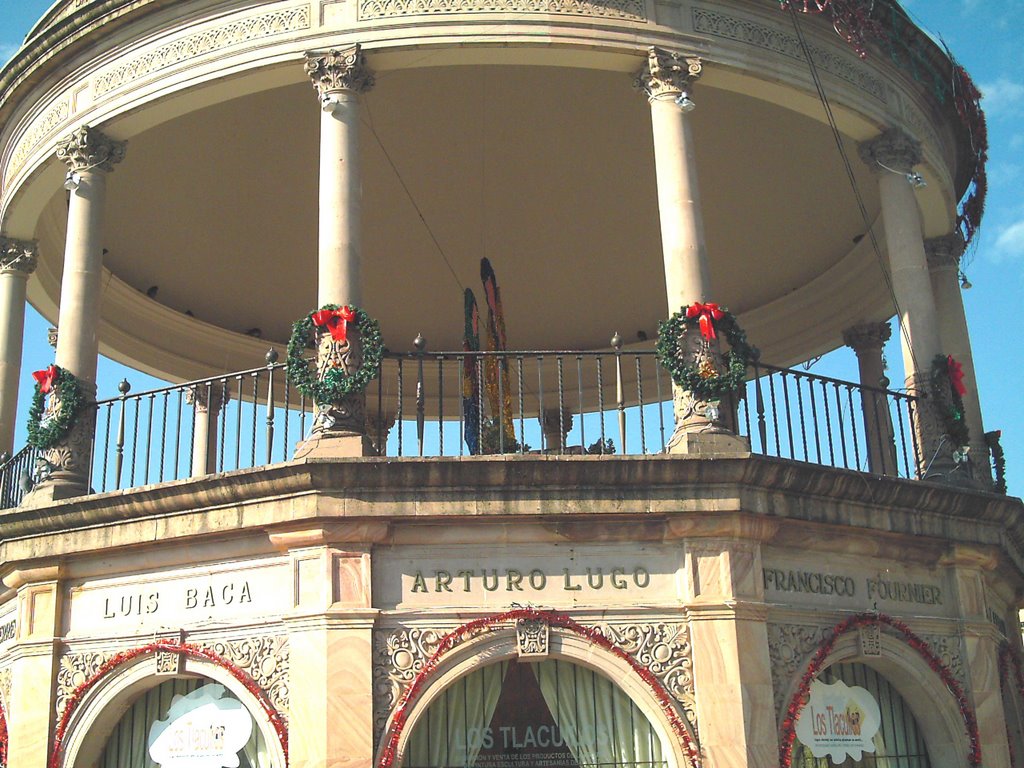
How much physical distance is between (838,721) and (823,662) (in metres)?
0.93

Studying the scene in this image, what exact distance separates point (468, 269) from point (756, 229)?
17.6 ft

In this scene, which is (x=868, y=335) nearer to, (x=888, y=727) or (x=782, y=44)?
(x=782, y=44)

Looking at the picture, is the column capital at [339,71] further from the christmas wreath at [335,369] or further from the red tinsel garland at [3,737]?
the red tinsel garland at [3,737]

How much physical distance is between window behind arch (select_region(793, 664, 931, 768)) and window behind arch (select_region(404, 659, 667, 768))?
8.45 ft

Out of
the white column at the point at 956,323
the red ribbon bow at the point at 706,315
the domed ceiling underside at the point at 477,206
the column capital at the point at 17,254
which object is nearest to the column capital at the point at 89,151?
the domed ceiling underside at the point at 477,206

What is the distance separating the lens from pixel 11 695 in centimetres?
1579

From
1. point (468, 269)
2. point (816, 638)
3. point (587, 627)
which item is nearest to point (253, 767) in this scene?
point (587, 627)

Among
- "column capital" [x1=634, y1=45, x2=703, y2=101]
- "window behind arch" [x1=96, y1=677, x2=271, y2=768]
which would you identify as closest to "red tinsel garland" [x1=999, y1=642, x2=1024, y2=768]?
"column capital" [x1=634, y1=45, x2=703, y2=101]

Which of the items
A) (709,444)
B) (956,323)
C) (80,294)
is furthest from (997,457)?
(80,294)

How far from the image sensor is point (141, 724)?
51.2ft

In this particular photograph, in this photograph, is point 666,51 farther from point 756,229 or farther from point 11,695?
point 11,695

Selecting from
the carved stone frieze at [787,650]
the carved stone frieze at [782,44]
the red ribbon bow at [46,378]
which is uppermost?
the carved stone frieze at [782,44]

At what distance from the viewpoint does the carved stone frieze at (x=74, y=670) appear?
15500 mm

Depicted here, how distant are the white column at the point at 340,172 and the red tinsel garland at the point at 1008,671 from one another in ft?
30.6
